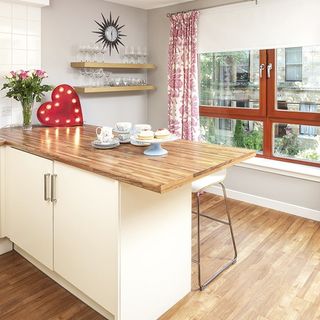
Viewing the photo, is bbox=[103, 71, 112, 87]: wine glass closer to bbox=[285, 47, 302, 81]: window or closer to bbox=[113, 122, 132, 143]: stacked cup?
bbox=[113, 122, 132, 143]: stacked cup

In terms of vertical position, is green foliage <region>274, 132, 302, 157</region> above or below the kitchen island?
above

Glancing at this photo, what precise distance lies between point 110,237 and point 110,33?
9.65ft

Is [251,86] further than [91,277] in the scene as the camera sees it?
Yes

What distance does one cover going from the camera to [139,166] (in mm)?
1804

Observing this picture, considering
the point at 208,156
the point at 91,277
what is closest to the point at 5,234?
the point at 91,277

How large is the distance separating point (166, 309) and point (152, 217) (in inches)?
23.7

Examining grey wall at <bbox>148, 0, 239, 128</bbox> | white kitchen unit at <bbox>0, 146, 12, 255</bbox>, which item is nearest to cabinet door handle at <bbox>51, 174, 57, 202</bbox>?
white kitchen unit at <bbox>0, 146, 12, 255</bbox>

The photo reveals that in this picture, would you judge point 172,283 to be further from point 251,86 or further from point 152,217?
point 251,86

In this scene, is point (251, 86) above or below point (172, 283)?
above

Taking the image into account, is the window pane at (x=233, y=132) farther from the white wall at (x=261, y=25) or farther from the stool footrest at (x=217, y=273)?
the stool footrest at (x=217, y=273)

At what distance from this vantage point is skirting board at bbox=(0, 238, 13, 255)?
278cm

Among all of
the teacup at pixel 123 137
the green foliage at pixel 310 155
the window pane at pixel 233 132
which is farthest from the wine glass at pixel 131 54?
the green foliage at pixel 310 155

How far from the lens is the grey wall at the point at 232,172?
3529 millimetres

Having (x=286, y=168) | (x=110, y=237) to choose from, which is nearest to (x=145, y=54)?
(x=286, y=168)
